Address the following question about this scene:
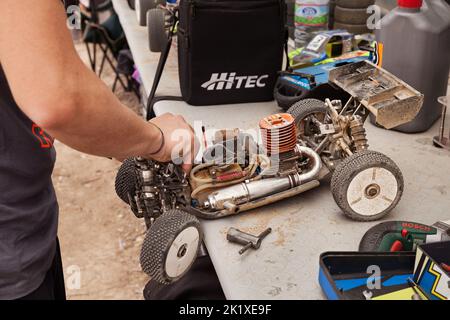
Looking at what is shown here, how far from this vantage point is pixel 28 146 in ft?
2.64

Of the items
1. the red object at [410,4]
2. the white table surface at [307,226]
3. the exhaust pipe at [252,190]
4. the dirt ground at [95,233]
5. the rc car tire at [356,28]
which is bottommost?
the dirt ground at [95,233]

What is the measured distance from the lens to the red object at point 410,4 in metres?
1.18

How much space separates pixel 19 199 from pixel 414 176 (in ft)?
2.54

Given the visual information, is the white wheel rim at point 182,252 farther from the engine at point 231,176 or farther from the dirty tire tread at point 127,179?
the dirty tire tread at point 127,179

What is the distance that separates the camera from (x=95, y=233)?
2.27m

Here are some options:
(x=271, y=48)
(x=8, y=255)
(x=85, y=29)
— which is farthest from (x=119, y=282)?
(x=85, y=29)

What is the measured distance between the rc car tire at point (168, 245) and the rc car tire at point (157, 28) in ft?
2.81

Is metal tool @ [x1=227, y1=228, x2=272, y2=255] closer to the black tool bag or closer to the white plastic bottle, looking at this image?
the black tool bag

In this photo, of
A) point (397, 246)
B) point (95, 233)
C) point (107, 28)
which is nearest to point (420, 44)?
point (397, 246)

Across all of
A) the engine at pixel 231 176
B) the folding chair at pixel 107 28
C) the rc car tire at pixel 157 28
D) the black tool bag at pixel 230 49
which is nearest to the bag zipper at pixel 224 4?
the black tool bag at pixel 230 49

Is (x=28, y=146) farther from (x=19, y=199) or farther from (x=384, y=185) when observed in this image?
(x=384, y=185)

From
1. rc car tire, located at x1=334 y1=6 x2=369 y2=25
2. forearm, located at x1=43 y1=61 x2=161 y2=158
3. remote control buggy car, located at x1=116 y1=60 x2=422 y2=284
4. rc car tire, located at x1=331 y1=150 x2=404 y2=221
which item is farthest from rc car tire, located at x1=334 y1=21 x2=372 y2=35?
forearm, located at x1=43 y1=61 x2=161 y2=158

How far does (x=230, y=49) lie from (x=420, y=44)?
47 cm

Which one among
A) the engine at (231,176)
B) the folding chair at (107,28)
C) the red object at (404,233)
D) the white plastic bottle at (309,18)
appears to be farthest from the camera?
the folding chair at (107,28)
